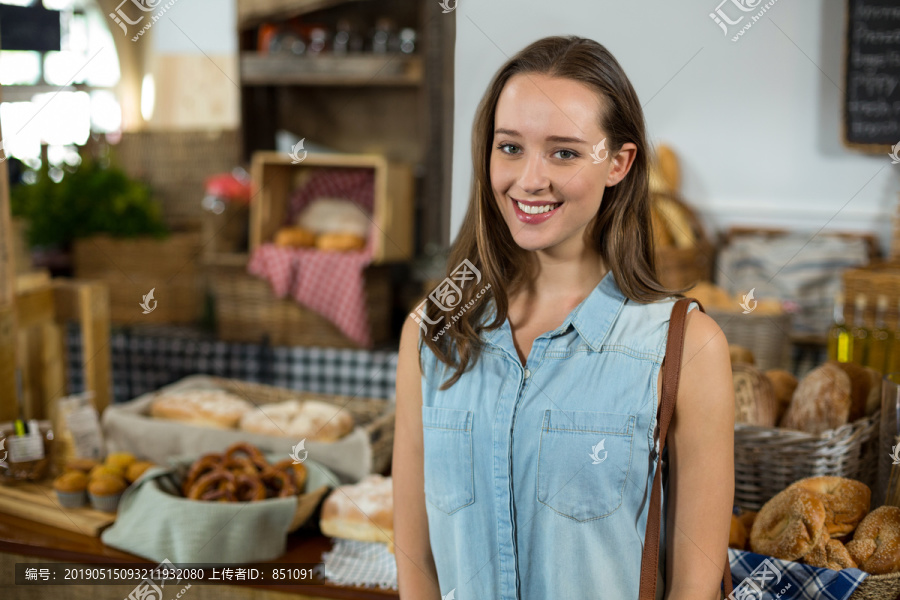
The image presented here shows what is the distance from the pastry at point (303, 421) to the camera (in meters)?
1.94

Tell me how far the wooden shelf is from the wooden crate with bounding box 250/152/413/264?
1.19 ft

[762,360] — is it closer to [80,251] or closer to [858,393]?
[858,393]

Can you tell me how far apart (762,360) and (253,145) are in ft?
8.71

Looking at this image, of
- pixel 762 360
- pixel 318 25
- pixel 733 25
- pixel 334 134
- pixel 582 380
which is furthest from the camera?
pixel 334 134

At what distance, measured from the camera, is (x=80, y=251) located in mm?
3975

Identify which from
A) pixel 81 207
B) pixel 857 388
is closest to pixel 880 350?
pixel 857 388

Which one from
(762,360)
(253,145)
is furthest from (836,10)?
(253,145)

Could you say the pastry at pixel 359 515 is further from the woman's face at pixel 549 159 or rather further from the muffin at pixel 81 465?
the woman's face at pixel 549 159

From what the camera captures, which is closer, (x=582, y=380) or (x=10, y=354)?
(x=582, y=380)

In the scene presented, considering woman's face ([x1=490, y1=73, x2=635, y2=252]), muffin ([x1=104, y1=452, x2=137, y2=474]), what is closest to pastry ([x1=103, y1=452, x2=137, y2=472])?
muffin ([x1=104, y1=452, x2=137, y2=474])

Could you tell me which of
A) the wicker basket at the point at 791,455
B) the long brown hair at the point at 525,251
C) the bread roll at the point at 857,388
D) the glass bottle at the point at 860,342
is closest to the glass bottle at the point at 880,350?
the glass bottle at the point at 860,342

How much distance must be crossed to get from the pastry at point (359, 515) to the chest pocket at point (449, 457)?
43 centimetres

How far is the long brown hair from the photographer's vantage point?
3.61 feet

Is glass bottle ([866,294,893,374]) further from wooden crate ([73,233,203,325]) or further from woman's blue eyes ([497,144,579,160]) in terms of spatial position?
→ wooden crate ([73,233,203,325])
